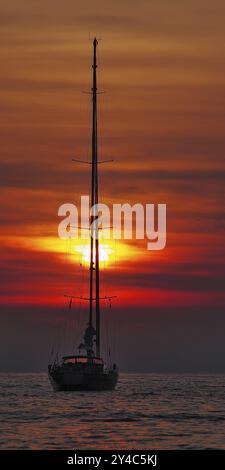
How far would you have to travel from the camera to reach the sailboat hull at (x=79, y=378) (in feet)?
379

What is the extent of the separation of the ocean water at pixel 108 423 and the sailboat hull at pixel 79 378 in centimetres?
122

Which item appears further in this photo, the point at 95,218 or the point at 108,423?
the point at 95,218

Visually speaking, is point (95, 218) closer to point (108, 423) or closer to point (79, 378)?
point (79, 378)

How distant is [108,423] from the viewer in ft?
280

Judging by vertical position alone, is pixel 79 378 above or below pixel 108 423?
above

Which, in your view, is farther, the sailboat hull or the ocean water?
the sailboat hull

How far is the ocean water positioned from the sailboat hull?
122cm

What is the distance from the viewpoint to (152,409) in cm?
10462

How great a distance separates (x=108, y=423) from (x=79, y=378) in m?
30.8

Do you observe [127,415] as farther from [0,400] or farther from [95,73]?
[95,73]

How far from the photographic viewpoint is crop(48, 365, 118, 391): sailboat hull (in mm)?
115625

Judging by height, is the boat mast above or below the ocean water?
above
